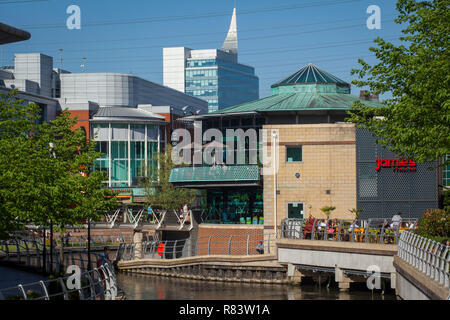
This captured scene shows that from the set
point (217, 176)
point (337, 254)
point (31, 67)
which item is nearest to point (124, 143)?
point (31, 67)

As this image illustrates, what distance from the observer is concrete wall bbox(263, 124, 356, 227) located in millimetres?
48781

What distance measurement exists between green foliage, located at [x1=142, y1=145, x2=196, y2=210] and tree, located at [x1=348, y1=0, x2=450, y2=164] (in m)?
47.7

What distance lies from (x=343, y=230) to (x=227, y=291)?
24.1 feet

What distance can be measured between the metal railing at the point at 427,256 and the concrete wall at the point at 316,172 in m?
14.9

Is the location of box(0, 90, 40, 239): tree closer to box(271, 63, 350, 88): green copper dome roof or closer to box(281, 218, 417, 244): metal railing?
box(281, 218, 417, 244): metal railing

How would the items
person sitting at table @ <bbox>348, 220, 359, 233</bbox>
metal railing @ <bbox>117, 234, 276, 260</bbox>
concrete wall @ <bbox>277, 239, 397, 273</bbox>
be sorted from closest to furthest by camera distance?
concrete wall @ <bbox>277, 239, 397, 273</bbox>
person sitting at table @ <bbox>348, 220, 359, 233</bbox>
metal railing @ <bbox>117, 234, 276, 260</bbox>

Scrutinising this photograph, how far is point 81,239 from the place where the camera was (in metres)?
71.6

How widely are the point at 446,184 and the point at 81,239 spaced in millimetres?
35613

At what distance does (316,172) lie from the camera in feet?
162

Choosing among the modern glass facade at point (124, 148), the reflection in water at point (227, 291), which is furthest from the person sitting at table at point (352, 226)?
the modern glass facade at point (124, 148)

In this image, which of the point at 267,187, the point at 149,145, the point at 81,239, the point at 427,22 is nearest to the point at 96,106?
the point at 149,145

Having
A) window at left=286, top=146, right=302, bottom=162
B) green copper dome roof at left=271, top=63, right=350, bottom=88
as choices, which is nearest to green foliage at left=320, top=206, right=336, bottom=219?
window at left=286, top=146, right=302, bottom=162

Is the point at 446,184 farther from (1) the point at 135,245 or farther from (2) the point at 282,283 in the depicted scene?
(1) the point at 135,245

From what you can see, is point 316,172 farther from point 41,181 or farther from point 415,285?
point 415,285
